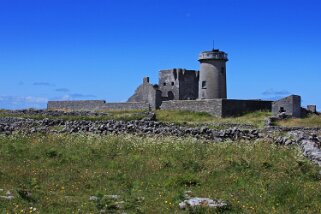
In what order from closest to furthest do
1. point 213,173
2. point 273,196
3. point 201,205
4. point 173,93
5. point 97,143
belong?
1. point 201,205
2. point 273,196
3. point 213,173
4. point 97,143
5. point 173,93

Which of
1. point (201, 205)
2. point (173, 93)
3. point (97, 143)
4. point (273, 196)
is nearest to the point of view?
point (201, 205)

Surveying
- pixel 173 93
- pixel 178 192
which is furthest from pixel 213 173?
pixel 173 93

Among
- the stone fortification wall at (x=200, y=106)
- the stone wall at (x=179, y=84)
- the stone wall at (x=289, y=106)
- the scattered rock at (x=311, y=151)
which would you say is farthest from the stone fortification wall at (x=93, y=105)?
the scattered rock at (x=311, y=151)

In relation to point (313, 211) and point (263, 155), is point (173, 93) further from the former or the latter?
point (313, 211)

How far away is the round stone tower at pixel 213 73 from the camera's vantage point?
192 feet

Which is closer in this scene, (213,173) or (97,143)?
(213,173)

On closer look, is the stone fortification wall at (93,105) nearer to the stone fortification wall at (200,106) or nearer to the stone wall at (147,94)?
the stone wall at (147,94)

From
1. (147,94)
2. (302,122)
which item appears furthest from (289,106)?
(147,94)

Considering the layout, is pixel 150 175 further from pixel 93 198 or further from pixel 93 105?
pixel 93 105

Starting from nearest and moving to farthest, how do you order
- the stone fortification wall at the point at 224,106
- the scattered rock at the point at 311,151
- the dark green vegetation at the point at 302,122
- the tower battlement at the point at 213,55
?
the scattered rock at the point at 311,151, the dark green vegetation at the point at 302,122, the stone fortification wall at the point at 224,106, the tower battlement at the point at 213,55

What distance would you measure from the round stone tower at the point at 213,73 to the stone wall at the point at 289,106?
13409mm

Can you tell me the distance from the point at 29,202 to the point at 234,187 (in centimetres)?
552

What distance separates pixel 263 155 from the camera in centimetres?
1823

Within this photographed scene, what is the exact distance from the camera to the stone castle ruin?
46.2m
